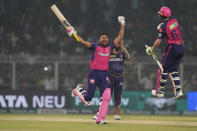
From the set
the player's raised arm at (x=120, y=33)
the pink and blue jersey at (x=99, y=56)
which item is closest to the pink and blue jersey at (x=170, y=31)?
the player's raised arm at (x=120, y=33)

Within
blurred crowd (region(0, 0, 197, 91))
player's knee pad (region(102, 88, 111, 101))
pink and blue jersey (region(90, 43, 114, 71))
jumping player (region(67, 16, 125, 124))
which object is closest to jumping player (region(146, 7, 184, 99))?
jumping player (region(67, 16, 125, 124))

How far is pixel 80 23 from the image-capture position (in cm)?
2647

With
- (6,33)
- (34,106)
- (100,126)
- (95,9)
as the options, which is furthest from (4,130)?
(95,9)

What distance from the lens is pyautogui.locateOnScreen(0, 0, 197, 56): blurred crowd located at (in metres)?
24.6

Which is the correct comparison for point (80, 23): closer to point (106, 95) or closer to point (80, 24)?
point (80, 24)

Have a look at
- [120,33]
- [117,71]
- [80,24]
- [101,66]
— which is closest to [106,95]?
[101,66]

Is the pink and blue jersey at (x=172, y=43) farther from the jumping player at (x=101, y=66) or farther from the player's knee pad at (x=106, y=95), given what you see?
the player's knee pad at (x=106, y=95)

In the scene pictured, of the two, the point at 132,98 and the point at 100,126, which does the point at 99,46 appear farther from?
the point at 132,98

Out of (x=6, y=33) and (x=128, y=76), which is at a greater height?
(x=6, y=33)

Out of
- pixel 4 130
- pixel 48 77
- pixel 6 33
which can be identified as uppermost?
pixel 6 33

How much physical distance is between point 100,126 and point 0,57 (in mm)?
8680

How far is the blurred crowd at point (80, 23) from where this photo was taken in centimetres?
2456

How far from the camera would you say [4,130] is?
1127 cm

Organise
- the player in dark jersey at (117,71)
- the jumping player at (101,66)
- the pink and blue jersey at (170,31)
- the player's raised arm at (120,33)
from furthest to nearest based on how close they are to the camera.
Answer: the player in dark jersey at (117,71) → the pink and blue jersey at (170,31) → the player's raised arm at (120,33) → the jumping player at (101,66)
